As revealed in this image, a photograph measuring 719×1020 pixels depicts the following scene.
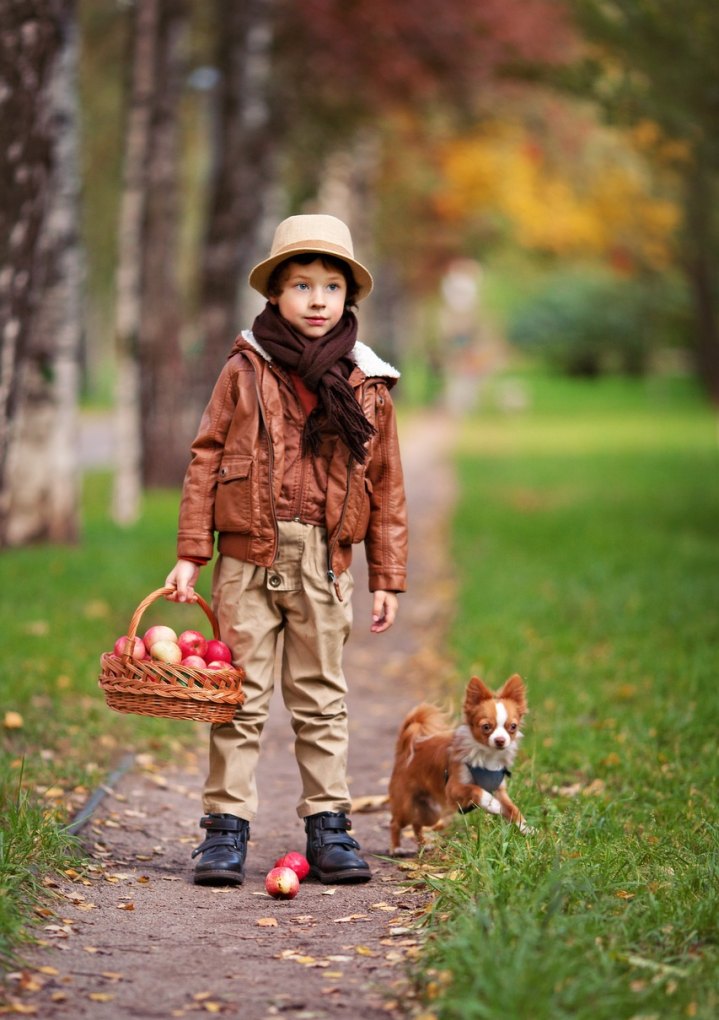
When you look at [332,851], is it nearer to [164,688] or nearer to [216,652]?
[216,652]

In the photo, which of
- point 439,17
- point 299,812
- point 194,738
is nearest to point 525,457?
point 439,17

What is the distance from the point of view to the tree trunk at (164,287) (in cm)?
1536

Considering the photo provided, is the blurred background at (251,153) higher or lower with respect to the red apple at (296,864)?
higher

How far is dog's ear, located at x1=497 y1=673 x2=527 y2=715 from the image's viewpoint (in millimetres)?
4855

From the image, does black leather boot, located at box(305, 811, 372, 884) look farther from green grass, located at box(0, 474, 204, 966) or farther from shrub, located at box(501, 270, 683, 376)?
shrub, located at box(501, 270, 683, 376)

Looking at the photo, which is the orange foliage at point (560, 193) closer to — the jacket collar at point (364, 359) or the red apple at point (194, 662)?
the jacket collar at point (364, 359)

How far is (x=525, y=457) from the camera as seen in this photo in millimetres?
25281

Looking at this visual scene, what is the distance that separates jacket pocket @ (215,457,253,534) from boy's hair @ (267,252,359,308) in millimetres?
637

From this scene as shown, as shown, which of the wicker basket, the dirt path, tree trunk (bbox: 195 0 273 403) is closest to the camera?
the dirt path

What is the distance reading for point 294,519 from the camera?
4965 millimetres

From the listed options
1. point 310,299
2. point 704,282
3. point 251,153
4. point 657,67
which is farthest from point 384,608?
point 704,282

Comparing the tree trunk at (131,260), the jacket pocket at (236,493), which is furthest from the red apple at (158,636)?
the tree trunk at (131,260)

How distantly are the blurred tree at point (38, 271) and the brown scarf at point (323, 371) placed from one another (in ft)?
5.66

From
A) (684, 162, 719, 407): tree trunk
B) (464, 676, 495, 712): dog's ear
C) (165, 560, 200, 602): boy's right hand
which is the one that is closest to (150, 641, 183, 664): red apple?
(165, 560, 200, 602): boy's right hand
